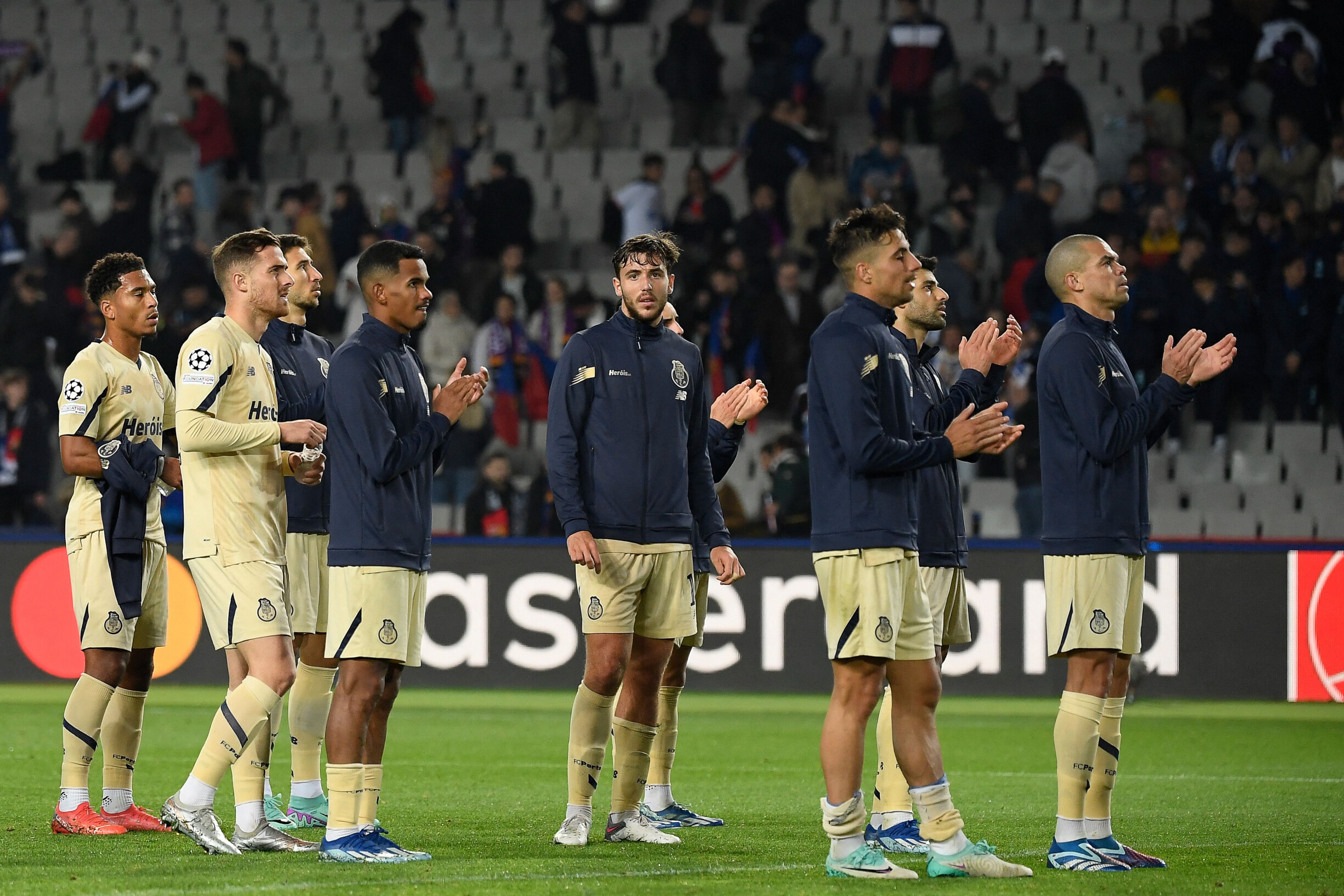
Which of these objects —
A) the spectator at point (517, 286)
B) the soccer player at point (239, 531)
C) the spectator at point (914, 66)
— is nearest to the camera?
the soccer player at point (239, 531)

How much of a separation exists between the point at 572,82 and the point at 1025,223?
661 cm

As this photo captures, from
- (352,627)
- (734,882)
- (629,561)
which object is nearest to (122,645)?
(352,627)

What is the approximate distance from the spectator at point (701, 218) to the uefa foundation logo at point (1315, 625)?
804 centimetres

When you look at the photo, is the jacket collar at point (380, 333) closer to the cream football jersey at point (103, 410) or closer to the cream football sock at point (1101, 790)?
the cream football jersey at point (103, 410)

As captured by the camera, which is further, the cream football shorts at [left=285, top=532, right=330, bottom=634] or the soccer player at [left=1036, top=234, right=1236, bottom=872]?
the cream football shorts at [left=285, top=532, right=330, bottom=634]

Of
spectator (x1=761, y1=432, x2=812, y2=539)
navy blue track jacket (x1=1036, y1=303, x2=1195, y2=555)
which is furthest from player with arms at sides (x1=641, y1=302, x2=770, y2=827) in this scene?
spectator (x1=761, y1=432, x2=812, y2=539)

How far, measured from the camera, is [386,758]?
441 inches

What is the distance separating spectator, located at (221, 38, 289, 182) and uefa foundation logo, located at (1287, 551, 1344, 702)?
14.7 metres

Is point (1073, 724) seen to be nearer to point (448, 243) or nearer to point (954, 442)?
point (954, 442)

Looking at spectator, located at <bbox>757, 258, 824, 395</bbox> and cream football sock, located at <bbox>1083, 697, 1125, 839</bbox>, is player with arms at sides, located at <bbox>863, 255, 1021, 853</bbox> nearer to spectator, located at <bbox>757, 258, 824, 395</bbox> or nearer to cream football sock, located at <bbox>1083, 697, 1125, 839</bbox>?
cream football sock, located at <bbox>1083, 697, 1125, 839</bbox>

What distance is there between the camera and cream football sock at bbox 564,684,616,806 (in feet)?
25.0

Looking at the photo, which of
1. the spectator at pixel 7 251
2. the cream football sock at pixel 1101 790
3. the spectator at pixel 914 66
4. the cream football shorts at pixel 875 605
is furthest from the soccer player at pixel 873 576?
the spectator at pixel 7 251

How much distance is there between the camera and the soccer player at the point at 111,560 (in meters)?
8.02

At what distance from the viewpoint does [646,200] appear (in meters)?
21.0
